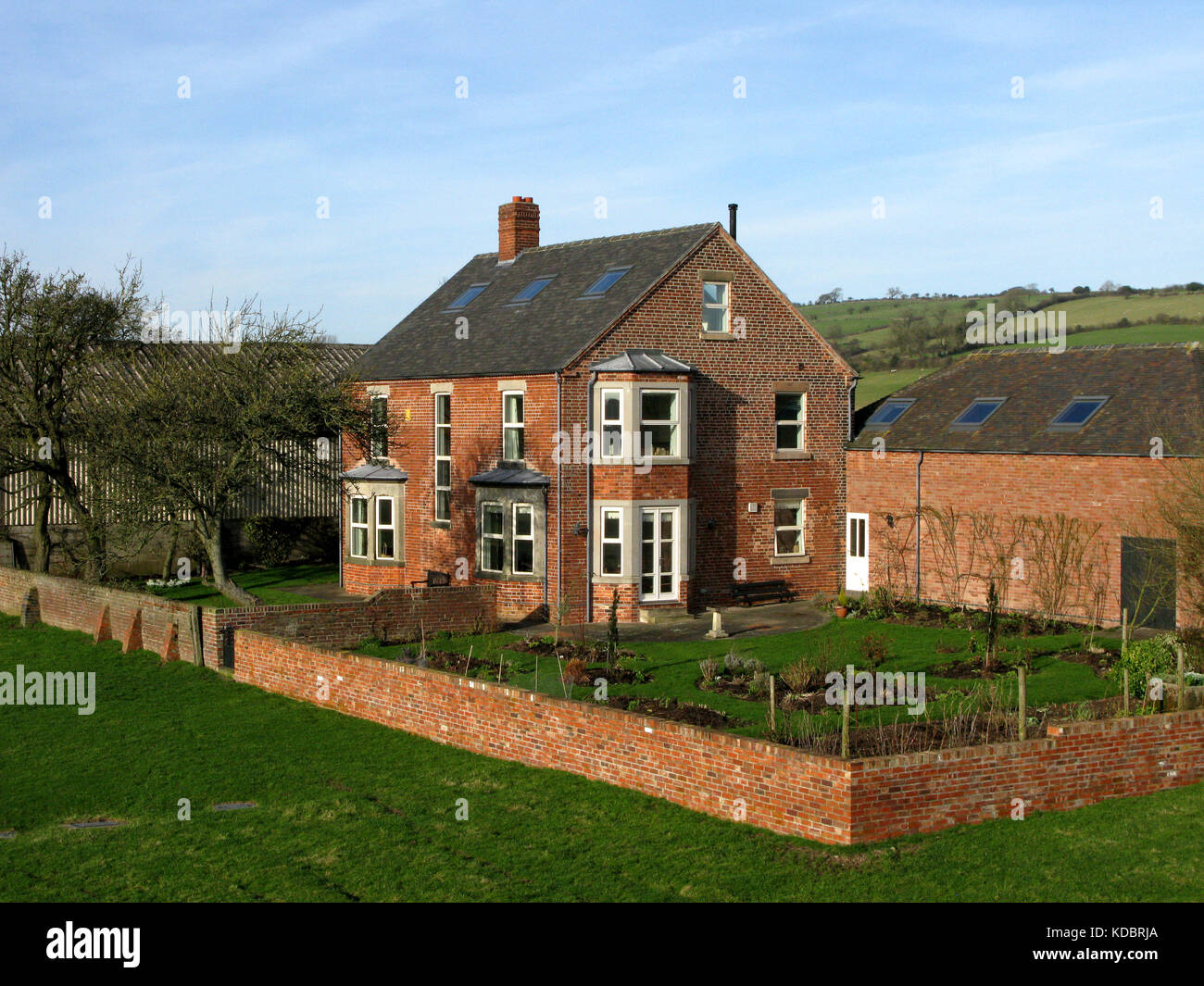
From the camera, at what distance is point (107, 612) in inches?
985

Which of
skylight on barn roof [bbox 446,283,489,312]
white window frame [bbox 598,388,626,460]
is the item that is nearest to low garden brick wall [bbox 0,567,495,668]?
white window frame [bbox 598,388,626,460]

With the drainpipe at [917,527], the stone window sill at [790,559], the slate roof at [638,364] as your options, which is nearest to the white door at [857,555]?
the stone window sill at [790,559]

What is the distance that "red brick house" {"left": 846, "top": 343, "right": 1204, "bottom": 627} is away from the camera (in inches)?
947

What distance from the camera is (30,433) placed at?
3112cm

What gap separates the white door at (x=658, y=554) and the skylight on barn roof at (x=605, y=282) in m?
5.73

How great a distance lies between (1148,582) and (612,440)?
11017mm

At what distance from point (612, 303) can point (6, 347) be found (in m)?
14.8

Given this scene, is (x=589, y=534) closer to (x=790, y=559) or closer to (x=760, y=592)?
(x=760, y=592)

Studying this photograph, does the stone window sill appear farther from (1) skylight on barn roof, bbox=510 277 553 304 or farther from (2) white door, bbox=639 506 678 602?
(1) skylight on barn roof, bbox=510 277 553 304

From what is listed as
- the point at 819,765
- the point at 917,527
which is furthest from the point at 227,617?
the point at 917,527

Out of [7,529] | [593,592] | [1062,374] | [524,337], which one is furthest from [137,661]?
[1062,374]

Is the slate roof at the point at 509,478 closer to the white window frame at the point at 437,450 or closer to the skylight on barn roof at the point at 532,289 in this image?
the white window frame at the point at 437,450
